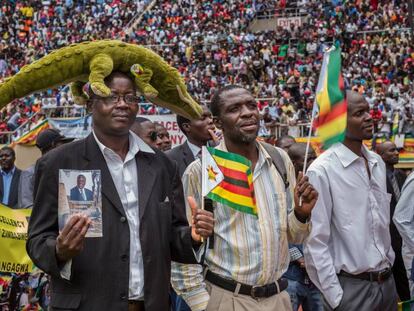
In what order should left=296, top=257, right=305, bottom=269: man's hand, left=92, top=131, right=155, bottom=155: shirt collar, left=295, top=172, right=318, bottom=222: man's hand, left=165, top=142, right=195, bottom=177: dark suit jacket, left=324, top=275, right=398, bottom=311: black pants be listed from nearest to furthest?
left=92, top=131, right=155, bottom=155: shirt collar < left=295, top=172, right=318, bottom=222: man's hand < left=324, top=275, right=398, bottom=311: black pants < left=296, top=257, right=305, bottom=269: man's hand < left=165, top=142, right=195, bottom=177: dark suit jacket

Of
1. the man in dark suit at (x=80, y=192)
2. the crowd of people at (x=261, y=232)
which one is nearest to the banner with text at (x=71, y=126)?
the crowd of people at (x=261, y=232)

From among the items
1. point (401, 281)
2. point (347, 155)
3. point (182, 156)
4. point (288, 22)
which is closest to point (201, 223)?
point (347, 155)

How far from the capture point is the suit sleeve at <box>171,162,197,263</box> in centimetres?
327

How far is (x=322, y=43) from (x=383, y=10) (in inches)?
126

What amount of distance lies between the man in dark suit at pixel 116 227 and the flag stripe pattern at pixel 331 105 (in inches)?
31.5

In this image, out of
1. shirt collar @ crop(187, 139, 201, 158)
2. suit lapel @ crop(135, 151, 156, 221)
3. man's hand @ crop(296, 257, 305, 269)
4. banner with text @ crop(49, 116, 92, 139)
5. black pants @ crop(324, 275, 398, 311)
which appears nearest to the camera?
suit lapel @ crop(135, 151, 156, 221)

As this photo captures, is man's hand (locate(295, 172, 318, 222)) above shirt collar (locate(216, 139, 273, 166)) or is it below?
below

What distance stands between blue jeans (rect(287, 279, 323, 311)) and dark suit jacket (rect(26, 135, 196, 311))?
2.02m

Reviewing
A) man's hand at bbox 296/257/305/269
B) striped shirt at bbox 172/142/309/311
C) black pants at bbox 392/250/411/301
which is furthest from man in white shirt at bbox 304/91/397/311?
black pants at bbox 392/250/411/301

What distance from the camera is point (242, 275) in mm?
3510

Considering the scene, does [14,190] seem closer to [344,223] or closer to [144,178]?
[344,223]

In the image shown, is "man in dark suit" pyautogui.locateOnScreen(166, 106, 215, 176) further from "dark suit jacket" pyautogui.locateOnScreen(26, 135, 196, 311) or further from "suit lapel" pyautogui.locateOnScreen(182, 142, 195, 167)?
"dark suit jacket" pyautogui.locateOnScreen(26, 135, 196, 311)

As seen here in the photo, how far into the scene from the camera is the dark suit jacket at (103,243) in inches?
120

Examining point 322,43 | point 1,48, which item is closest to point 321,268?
point 322,43
